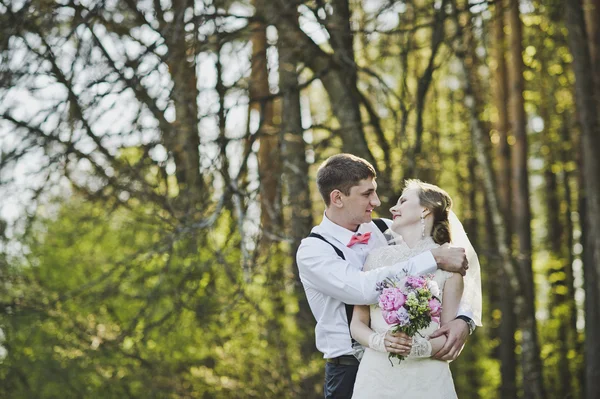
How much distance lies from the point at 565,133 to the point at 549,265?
2.48m

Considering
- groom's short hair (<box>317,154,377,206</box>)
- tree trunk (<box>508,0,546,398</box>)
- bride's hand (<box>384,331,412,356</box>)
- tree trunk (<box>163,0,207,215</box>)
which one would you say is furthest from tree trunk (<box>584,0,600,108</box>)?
bride's hand (<box>384,331,412,356</box>)

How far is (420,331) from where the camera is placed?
3.82 metres

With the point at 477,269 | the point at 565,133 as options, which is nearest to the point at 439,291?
the point at 477,269

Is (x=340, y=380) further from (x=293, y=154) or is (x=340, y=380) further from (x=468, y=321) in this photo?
(x=293, y=154)

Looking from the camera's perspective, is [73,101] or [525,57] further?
[525,57]

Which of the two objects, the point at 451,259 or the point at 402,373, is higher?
the point at 451,259

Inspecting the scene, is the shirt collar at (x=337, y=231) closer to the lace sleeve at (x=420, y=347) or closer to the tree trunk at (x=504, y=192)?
the lace sleeve at (x=420, y=347)

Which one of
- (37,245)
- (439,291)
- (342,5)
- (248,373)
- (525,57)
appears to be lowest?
(248,373)

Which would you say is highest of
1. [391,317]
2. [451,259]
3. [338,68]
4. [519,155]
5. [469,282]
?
[338,68]

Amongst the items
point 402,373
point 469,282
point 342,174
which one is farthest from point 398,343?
point 342,174

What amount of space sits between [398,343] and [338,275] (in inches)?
17.1

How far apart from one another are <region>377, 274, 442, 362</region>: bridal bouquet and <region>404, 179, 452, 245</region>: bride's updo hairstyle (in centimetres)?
38

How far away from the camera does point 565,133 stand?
50.9 ft

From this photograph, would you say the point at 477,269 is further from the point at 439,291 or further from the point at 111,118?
the point at 111,118
